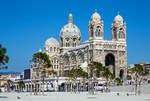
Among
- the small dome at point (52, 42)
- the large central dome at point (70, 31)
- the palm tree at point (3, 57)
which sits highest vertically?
the large central dome at point (70, 31)

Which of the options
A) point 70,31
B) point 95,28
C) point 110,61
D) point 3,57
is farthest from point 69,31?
point 3,57

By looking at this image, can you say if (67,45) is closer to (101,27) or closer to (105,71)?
(101,27)

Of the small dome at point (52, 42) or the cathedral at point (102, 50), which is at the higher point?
the small dome at point (52, 42)

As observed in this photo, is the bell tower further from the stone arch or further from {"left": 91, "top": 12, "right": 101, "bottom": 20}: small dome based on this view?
the stone arch

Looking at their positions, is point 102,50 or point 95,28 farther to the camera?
point 95,28

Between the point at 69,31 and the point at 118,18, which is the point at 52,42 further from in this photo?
the point at 118,18

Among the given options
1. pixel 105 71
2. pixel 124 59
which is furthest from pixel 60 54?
pixel 105 71

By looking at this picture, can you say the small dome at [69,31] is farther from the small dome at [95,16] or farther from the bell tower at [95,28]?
the small dome at [95,16]

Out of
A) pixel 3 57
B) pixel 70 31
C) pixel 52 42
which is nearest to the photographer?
pixel 3 57

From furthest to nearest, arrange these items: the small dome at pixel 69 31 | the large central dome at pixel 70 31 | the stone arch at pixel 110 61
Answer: the small dome at pixel 69 31
the large central dome at pixel 70 31
the stone arch at pixel 110 61

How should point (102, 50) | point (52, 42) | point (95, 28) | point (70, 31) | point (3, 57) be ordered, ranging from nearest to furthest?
point (3, 57), point (102, 50), point (95, 28), point (70, 31), point (52, 42)

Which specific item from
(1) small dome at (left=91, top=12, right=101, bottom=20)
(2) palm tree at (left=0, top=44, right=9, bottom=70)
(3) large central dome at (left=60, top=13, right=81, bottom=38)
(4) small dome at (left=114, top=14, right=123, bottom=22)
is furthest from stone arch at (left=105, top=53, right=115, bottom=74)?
(2) palm tree at (left=0, top=44, right=9, bottom=70)

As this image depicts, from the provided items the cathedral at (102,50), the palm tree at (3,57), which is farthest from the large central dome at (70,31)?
the palm tree at (3,57)

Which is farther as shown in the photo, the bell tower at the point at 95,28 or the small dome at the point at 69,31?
the small dome at the point at 69,31
